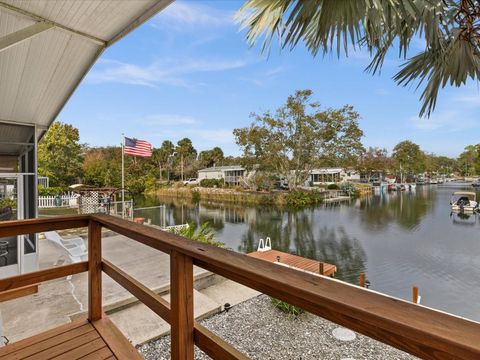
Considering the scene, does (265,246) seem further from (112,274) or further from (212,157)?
(212,157)

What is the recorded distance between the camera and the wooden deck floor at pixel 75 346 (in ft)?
4.93

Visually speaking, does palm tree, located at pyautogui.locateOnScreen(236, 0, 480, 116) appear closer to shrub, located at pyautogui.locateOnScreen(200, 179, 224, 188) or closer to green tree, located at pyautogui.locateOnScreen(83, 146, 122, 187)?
green tree, located at pyautogui.locateOnScreen(83, 146, 122, 187)

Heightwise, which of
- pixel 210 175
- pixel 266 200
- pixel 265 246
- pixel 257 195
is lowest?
pixel 265 246

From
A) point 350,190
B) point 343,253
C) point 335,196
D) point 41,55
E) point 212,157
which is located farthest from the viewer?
point 212,157

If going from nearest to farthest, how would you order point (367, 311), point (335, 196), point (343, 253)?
point (367, 311) < point (343, 253) < point (335, 196)

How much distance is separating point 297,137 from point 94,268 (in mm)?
22300

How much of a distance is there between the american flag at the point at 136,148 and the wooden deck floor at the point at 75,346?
1117cm

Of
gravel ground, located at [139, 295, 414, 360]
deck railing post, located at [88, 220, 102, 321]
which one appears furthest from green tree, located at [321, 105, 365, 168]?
deck railing post, located at [88, 220, 102, 321]

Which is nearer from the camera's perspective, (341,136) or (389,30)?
(389,30)

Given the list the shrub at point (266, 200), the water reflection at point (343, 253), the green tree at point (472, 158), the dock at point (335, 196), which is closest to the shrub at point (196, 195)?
the shrub at point (266, 200)

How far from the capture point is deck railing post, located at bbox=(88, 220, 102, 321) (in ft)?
5.85

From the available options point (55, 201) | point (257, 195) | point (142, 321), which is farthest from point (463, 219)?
point (55, 201)

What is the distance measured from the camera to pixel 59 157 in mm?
20312

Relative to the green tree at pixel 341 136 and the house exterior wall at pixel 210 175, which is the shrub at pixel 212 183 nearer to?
the house exterior wall at pixel 210 175
